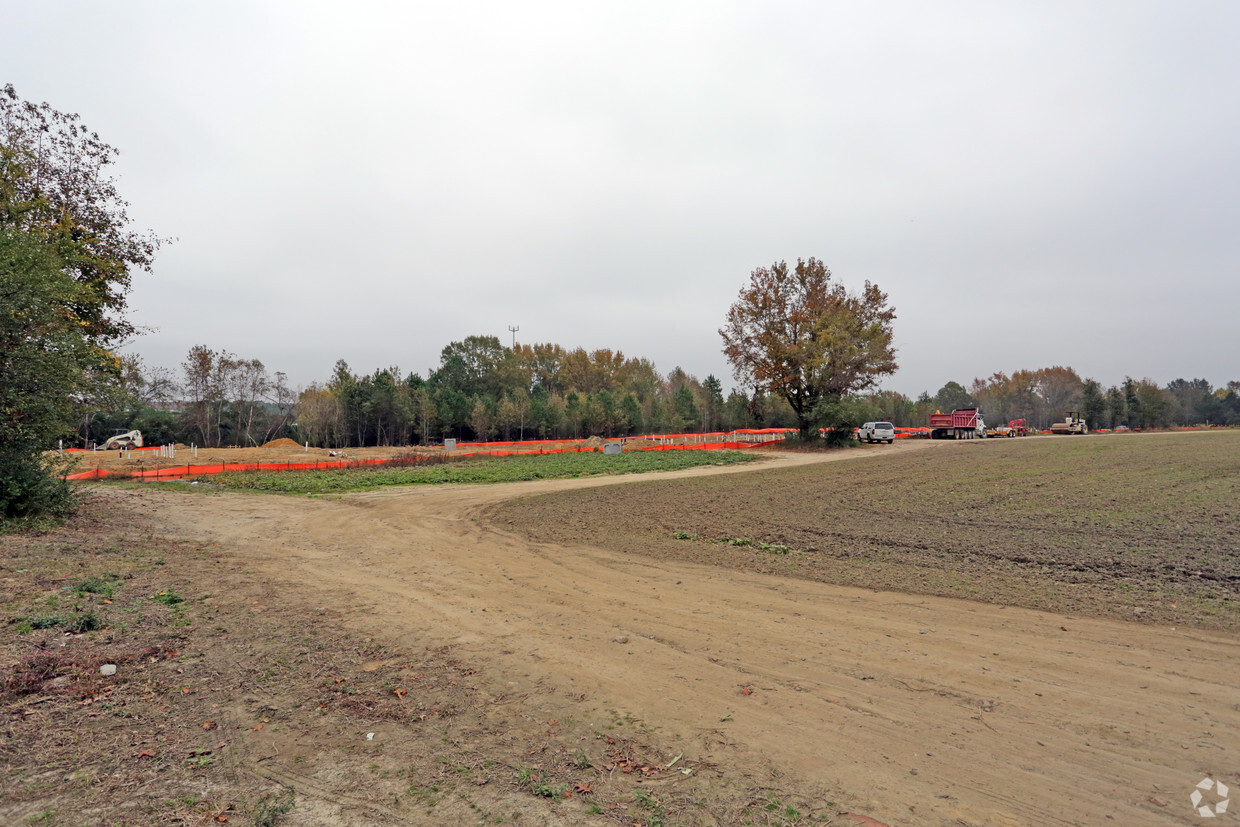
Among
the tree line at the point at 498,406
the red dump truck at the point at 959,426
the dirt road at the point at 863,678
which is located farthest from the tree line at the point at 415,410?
the dirt road at the point at 863,678

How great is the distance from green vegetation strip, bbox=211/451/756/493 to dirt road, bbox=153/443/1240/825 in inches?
680

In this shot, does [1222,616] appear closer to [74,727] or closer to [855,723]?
[855,723]

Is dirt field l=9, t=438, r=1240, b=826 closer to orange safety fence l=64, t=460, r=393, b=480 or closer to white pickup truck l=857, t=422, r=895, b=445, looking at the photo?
orange safety fence l=64, t=460, r=393, b=480

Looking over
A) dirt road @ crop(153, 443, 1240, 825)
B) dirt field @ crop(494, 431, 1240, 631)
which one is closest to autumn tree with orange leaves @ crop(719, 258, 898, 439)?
dirt field @ crop(494, 431, 1240, 631)

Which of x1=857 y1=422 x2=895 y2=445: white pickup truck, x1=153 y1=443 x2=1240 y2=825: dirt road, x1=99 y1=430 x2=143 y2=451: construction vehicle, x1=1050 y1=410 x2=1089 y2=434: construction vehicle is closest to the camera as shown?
x1=153 y1=443 x2=1240 y2=825: dirt road

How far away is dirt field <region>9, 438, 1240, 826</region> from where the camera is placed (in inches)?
149

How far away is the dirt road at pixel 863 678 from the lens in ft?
13.1

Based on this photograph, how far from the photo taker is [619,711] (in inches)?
200

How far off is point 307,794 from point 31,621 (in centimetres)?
495

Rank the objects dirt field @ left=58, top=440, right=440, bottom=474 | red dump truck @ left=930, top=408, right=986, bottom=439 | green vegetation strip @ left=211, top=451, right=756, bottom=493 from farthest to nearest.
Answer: red dump truck @ left=930, top=408, right=986, bottom=439, dirt field @ left=58, top=440, right=440, bottom=474, green vegetation strip @ left=211, top=451, right=756, bottom=493

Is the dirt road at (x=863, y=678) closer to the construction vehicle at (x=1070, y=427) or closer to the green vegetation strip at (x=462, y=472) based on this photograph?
the green vegetation strip at (x=462, y=472)

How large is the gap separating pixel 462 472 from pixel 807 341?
30994 mm

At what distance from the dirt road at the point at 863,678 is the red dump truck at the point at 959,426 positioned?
5723 cm

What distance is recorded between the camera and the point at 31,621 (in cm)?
625
